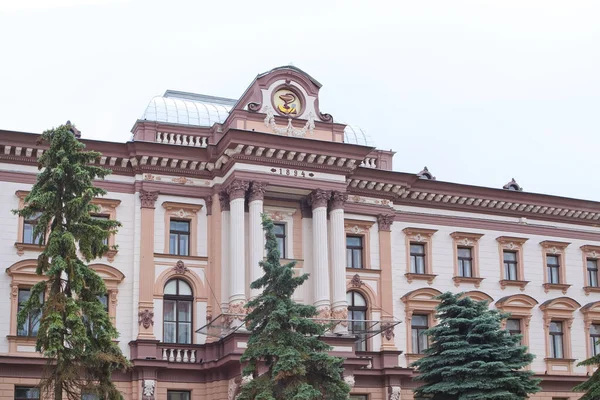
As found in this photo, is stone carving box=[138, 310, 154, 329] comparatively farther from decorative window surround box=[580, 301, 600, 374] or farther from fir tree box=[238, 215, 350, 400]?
decorative window surround box=[580, 301, 600, 374]

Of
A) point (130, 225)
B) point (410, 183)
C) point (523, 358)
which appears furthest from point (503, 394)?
point (130, 225)

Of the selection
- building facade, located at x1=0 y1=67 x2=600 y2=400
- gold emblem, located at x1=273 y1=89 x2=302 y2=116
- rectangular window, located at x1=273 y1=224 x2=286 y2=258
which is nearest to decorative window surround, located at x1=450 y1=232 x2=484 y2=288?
building facade, located at x1=0 y1=67 x2=600 y2=400

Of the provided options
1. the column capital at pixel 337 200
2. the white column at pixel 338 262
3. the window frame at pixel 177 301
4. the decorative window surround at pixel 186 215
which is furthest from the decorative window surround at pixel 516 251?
the window frame at pixel 177 301

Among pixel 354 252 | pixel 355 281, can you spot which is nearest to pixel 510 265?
pixel 354 252

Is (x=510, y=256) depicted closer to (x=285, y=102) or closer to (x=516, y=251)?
(x=516, y=251)

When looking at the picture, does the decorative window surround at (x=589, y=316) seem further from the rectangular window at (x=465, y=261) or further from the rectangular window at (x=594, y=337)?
the rectangular window at (x=465, y=261)

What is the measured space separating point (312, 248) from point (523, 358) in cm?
860

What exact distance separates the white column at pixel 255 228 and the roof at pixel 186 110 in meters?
3.97

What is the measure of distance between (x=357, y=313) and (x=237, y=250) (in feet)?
19.7

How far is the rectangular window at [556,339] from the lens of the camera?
4081 centimetres

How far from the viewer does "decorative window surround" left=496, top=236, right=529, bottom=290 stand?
40344mm

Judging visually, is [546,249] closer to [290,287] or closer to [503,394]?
[503,394]

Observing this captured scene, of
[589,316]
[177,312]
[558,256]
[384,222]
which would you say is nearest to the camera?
[177,312]

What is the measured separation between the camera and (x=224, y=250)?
35.1 m
